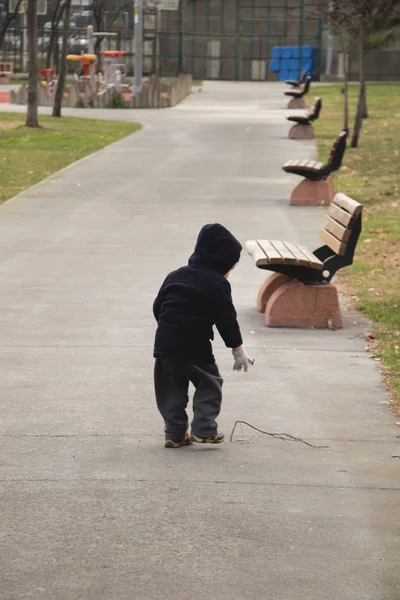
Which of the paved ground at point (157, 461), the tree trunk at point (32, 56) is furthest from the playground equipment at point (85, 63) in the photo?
the paved ground at point (157, 461)

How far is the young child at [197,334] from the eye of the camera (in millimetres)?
6750

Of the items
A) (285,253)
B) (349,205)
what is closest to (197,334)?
(285,253)

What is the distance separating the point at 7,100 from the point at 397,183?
3054cm

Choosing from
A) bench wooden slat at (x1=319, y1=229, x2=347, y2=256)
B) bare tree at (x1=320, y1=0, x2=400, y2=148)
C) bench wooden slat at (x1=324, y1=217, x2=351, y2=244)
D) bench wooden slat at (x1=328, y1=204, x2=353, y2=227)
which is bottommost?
bench wooden slat at (x1=319, y1=229, x2=347, y2=256)

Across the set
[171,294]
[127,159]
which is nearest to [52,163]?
[127,159]

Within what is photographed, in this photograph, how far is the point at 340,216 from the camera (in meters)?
10.9

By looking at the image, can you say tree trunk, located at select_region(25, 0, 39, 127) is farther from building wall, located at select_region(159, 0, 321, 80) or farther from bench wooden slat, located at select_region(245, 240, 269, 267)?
building wall, located at select_region(159, 0, 321, 80)

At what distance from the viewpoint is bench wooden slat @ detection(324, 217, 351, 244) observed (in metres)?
10.6

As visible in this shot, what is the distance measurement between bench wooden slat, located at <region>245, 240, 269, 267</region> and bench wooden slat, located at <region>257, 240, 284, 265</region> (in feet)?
0.11

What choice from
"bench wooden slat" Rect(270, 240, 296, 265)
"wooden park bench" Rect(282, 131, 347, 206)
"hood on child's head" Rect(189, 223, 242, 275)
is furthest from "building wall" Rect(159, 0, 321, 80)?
"hood on child's head" Rect(189, 223, 242, 275)

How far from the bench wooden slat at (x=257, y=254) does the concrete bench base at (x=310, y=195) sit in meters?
8.05

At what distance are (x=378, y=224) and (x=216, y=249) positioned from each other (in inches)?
406

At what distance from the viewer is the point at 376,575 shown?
5047 millimetres

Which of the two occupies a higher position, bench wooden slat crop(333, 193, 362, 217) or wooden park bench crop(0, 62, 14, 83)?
wooden park bench crop(0, 62, 14, 83)
